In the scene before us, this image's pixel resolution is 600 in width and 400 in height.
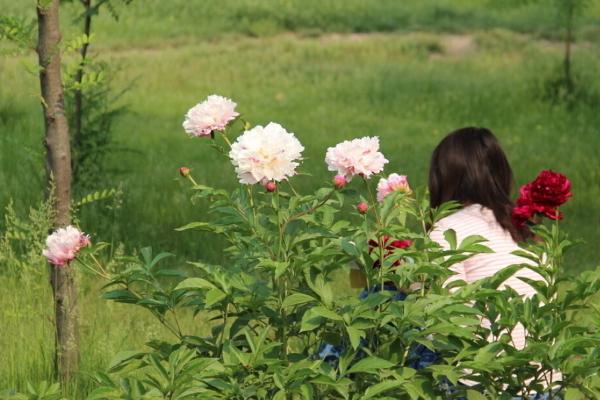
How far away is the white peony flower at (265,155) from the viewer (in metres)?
3.69

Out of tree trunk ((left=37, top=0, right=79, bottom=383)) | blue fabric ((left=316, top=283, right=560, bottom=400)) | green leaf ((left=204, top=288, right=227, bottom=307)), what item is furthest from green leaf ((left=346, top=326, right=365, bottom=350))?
tree trunk ((left=37, top=0, right=79, bottom=383))

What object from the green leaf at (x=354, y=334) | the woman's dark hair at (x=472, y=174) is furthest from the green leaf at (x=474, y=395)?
the woman's dark hair at (x=472, y=174)

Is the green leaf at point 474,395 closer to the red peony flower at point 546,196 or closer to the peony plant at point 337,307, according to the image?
the peony plant at point 337,307

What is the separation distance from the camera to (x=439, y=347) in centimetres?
390

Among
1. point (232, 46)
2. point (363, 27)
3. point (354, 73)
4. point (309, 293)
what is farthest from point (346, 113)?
point (309, 293)

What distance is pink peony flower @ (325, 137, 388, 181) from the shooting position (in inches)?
153

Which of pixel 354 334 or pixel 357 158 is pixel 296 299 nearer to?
pixel 354 334

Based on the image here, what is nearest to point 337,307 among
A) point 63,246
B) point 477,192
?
point 63,246

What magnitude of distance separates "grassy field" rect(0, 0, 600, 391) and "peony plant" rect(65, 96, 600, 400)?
1.80 metres

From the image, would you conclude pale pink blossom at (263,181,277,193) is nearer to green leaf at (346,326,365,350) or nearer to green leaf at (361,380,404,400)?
green leaf at (346,326,365,350)

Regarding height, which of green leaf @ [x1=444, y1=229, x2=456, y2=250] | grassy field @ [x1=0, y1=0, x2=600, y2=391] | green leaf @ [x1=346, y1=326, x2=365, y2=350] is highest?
green leaf @ [x1=444, y1=229, x2=456, y2=250]

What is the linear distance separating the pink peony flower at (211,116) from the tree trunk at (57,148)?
1.43 meters

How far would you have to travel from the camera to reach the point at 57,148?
5395 mm

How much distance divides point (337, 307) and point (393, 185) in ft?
1.82
